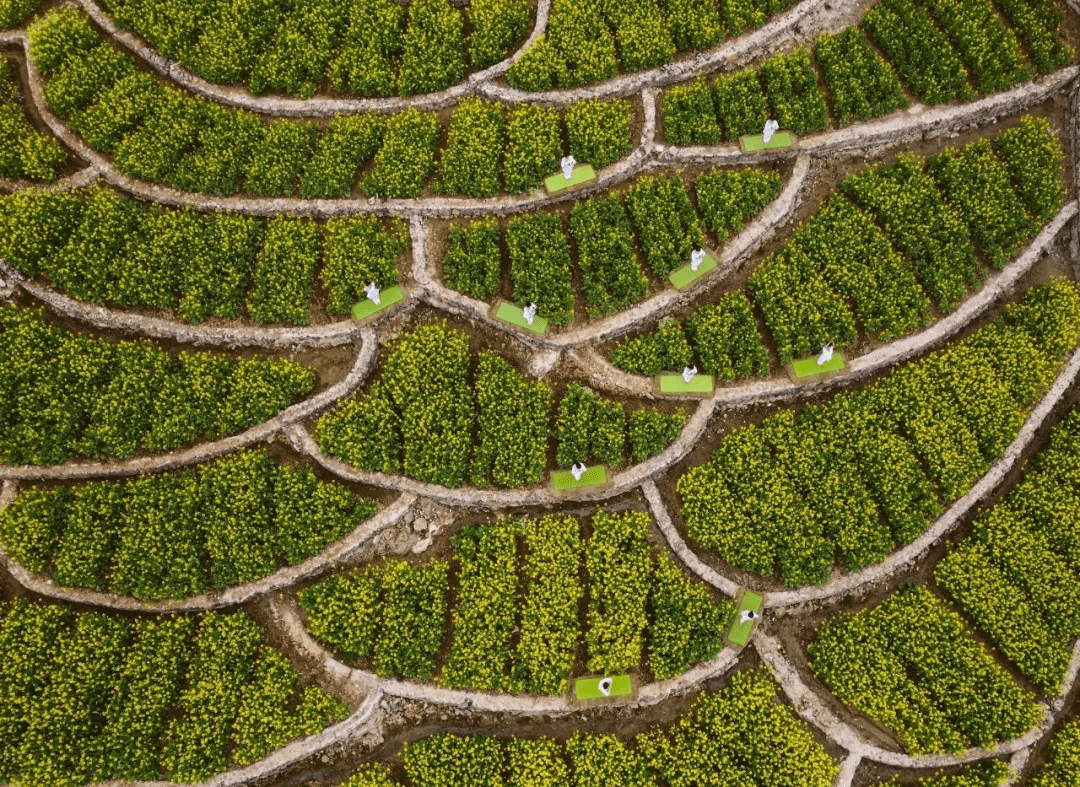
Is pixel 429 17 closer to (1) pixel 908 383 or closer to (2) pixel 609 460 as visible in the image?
(2) pixel 609 460

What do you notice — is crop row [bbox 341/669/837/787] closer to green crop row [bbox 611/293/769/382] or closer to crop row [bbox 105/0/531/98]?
green crop row [bbox 611/293/769/382]

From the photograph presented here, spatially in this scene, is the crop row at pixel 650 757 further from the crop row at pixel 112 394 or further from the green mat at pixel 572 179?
the green mat at pixel 572 179

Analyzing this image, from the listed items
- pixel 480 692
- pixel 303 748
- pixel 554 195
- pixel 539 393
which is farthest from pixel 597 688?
pixel 554 195

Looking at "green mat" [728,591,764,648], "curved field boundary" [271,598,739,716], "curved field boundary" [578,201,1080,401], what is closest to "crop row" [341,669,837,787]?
"curved field boundary" [271,598,739,716]

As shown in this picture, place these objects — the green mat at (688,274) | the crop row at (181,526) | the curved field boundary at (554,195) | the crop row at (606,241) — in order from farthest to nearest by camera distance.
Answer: the curved field boundary at (554,195) < the green mat at (688,274) < the crop row at (606,241) < the crop row at (181,526)

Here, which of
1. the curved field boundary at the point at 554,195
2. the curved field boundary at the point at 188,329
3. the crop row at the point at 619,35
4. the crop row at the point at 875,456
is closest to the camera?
the crop row at the point at 875,456

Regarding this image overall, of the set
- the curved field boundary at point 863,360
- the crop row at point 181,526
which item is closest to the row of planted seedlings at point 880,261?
the curved field boundary at point 863,360

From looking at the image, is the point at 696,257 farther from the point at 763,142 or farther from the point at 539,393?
the point at 539,393
